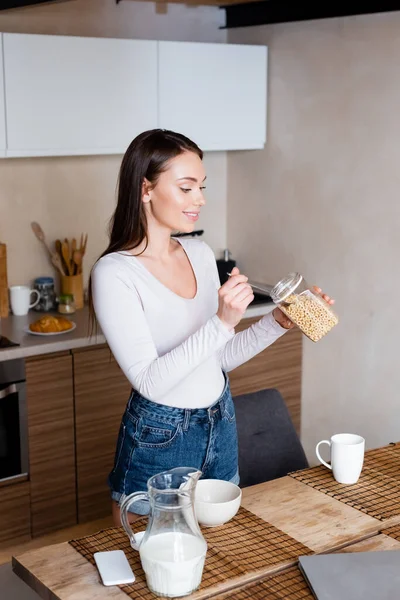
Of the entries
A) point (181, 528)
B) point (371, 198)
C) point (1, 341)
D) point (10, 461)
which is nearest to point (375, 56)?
point (371, 198)

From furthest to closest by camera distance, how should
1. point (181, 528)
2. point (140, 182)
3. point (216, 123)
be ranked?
point (216, 123)
point (140, 182)
point (181, 528)

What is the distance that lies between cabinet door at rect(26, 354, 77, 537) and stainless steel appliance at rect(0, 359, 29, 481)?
0.02 m

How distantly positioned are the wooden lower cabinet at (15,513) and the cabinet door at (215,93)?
157 centimetres

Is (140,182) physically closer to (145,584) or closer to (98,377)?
(145,584)

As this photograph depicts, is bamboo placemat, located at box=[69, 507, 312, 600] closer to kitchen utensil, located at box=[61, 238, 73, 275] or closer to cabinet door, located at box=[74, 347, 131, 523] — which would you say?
cabinet door, located at box=[74, 347, 131, 523]

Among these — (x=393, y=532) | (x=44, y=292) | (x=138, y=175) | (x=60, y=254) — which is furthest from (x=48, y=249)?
(x=393, y=532)

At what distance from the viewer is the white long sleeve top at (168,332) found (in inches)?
78.5

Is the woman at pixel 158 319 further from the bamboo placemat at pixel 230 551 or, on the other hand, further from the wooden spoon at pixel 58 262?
the wooden spoon at pixel 58 262

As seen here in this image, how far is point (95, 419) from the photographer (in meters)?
3.46

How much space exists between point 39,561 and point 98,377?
168 cm

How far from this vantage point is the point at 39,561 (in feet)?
5.78

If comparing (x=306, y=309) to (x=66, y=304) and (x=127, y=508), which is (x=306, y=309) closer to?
(x=127, y=508)

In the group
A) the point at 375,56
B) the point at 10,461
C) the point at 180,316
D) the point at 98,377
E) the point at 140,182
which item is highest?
the point at 375,56

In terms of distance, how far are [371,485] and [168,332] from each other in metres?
0.63
